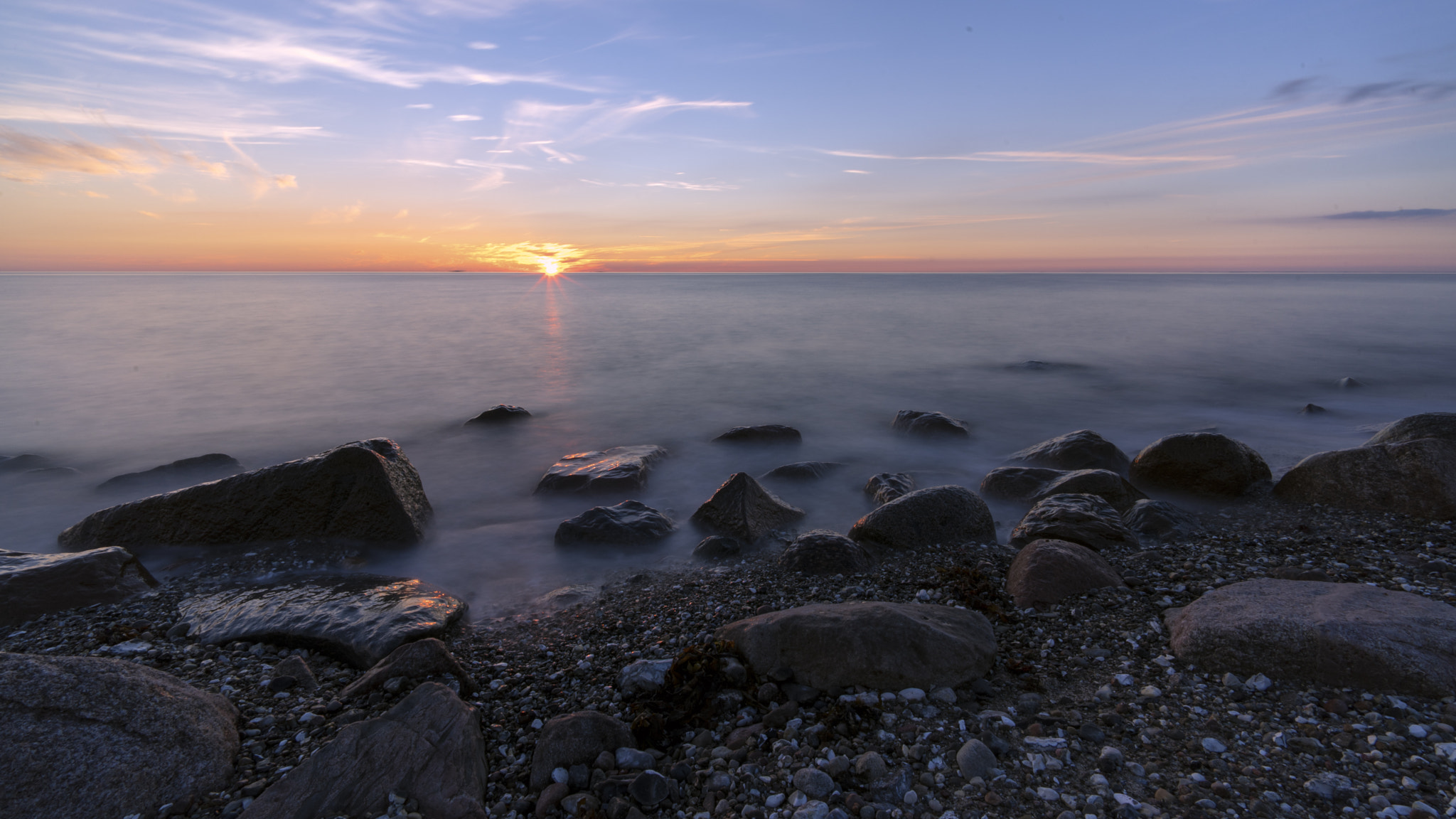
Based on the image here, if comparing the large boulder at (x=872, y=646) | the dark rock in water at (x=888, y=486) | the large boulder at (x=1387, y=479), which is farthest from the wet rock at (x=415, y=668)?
the large boulder at (x=1387, y=479)

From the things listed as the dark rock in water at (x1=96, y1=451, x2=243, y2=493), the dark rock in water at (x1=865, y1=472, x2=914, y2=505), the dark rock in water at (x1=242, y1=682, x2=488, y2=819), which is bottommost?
the dark rock in water at (x1=96, y1=451, x2=243, y2=493)

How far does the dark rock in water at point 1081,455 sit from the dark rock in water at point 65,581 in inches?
387

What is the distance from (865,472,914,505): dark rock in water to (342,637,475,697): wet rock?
202 inches

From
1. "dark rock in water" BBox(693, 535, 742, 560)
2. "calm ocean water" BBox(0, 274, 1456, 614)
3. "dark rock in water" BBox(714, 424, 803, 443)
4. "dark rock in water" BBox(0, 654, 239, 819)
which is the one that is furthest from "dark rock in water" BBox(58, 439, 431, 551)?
"dark rock in water" BBox(714, 424, 803, 443)

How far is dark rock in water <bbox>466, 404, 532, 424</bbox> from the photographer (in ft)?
40.4

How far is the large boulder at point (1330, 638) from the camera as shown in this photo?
10.3ft

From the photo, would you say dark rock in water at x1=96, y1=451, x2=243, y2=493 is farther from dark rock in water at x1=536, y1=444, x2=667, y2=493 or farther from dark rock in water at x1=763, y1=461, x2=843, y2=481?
dark rock in water at x1=763, y1=461, x2=843, y2=481

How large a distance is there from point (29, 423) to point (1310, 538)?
19301 mm

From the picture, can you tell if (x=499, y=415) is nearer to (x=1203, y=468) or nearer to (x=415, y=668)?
(x=415, y=668)

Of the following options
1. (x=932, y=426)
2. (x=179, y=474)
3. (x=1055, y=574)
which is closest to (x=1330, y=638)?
(x=1055, y=574)

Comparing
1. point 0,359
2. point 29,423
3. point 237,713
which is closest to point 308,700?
point 237,713

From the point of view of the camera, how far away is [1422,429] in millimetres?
7801

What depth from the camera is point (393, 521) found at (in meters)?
6.72

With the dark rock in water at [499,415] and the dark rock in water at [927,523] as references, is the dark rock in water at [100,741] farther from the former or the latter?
the dark rock in water at [499,415]
